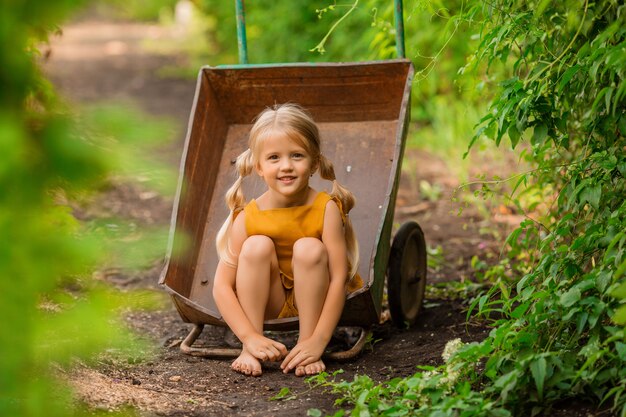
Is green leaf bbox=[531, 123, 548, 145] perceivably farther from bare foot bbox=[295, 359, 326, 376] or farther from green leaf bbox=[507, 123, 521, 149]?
bare foot bbox=[295, 359, 326, 376]

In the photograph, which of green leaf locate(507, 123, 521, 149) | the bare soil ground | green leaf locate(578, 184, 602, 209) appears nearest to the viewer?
green leaf locate(578, 184, 602, 209)

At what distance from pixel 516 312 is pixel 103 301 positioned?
1.56 meters

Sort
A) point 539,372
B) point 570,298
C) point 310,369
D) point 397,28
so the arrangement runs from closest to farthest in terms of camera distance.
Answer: point 539,372 < point 570,298 < point 310,369 < point 397,28

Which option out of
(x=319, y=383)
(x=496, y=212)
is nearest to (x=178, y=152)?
(x=496, y=212)

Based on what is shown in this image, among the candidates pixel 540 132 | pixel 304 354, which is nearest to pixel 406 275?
pixel 304 354

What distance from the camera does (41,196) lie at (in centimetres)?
136

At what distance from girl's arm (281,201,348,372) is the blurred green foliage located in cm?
178

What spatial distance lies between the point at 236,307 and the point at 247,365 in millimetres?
213

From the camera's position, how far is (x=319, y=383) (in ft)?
10.0

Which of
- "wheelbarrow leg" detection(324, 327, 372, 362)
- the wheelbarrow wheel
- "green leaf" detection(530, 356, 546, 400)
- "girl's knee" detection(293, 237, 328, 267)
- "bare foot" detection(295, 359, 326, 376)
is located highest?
"girl's knee" detection(293, 237, 328, 267)

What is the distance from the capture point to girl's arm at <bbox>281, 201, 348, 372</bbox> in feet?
10.6

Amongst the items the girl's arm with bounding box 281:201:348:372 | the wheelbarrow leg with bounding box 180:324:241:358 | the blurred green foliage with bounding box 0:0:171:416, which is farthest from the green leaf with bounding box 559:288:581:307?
the blurred green foliage with bounding box 0:0:171:416

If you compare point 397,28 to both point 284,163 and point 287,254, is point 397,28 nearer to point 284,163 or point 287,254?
point 284,163

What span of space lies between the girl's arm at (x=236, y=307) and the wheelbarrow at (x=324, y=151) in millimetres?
156
